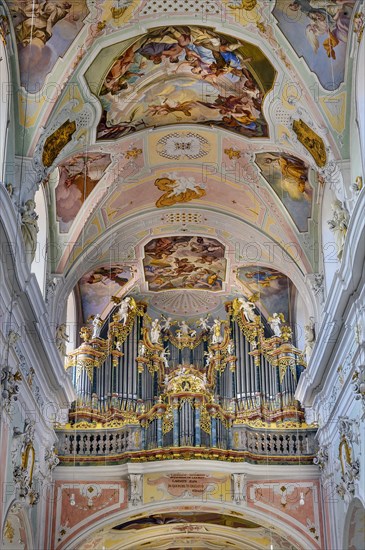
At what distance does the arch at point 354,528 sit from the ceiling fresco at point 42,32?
9.13m

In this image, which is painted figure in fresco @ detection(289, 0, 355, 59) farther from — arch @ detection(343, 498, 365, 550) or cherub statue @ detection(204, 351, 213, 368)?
cherub statue @ detection(204, 351, 213, 368)

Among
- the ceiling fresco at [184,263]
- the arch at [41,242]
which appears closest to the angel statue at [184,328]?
the ceiling fresco at [184,263]

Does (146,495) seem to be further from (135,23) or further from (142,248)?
(135,23)

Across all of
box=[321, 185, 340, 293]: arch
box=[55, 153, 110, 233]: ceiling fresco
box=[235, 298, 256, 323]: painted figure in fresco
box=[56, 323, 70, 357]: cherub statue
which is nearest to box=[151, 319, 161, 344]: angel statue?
box=[235, 298, 256, 323]: painted figure in fresco

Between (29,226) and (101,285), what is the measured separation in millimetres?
7269

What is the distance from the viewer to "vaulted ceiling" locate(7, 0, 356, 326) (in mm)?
15359

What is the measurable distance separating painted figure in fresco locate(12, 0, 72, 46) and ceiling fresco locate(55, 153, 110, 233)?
11.8 feet

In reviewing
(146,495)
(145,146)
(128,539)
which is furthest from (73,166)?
(128,539)

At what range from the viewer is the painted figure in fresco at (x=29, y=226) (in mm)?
15493

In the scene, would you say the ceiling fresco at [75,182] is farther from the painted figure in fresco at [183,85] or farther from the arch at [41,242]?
the painted figure in fresco at [183,85]

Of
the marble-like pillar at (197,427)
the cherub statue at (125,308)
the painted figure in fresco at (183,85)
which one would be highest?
the painted figure in fresco at (183,85)

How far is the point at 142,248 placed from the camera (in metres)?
22.0

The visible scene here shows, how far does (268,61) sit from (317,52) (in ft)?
3.39

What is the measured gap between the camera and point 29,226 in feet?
51.7
